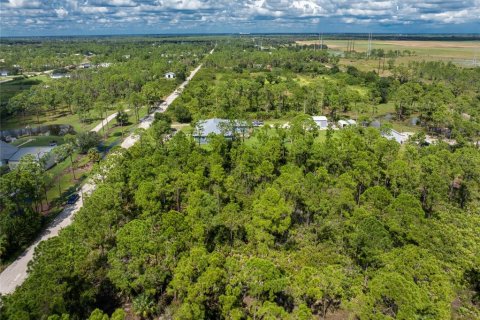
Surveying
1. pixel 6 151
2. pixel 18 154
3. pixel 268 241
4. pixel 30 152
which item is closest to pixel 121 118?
pixel 30 152

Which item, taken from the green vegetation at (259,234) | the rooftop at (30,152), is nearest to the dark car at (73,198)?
the green vegetation at (259,234)

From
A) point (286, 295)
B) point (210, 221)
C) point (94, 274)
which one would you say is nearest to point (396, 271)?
point (286, 295)

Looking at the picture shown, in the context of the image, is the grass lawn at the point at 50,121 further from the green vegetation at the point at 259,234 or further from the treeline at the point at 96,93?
the green vegetation at the point at 259,234

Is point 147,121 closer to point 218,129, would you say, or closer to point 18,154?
point 218,129

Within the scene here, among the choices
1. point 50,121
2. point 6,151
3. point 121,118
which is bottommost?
point 6,151

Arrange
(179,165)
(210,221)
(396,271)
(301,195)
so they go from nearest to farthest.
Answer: (396,271), (210,221), (301,195), (179,165)

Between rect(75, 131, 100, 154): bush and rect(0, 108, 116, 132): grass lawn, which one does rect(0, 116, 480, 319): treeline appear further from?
rect(0, 108, 116, 132): grass lawn

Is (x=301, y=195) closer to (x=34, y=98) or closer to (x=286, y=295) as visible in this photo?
(x=286, y=295)
